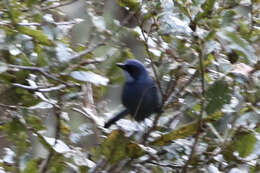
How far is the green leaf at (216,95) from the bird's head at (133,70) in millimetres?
699

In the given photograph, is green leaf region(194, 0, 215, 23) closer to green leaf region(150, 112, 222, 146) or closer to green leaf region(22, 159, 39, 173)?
Result: green leaf region(150, 112, 222, 146)

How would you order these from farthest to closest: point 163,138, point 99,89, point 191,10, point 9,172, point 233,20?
point 99,89 → point 9,172 → point 191,10 → point 163,138 → point 233,20

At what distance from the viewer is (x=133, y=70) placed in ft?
9.35

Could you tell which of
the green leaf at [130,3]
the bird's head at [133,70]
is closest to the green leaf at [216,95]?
the green leaf at [130,3]

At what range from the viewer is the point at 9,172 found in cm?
241

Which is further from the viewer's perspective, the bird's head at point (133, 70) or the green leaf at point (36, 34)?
the bird's head at point (133, 70)

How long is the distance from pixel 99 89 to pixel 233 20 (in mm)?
976

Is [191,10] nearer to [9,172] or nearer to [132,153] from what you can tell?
[132,153]

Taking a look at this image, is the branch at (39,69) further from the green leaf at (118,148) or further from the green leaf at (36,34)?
the green leaf at (118,148)

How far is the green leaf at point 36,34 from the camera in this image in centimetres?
211

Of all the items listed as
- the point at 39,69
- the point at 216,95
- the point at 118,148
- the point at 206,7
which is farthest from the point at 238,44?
the point at 39,69

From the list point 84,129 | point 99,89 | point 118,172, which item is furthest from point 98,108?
point 118,172

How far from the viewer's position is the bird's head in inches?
107

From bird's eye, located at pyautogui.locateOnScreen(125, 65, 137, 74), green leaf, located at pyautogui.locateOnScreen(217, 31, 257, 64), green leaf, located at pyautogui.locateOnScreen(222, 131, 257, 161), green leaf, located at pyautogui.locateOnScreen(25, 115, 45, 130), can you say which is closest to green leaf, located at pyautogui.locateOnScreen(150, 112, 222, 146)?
green leaf, located at pyautogui.locateOnScreen(222, 131, 257, 161)
